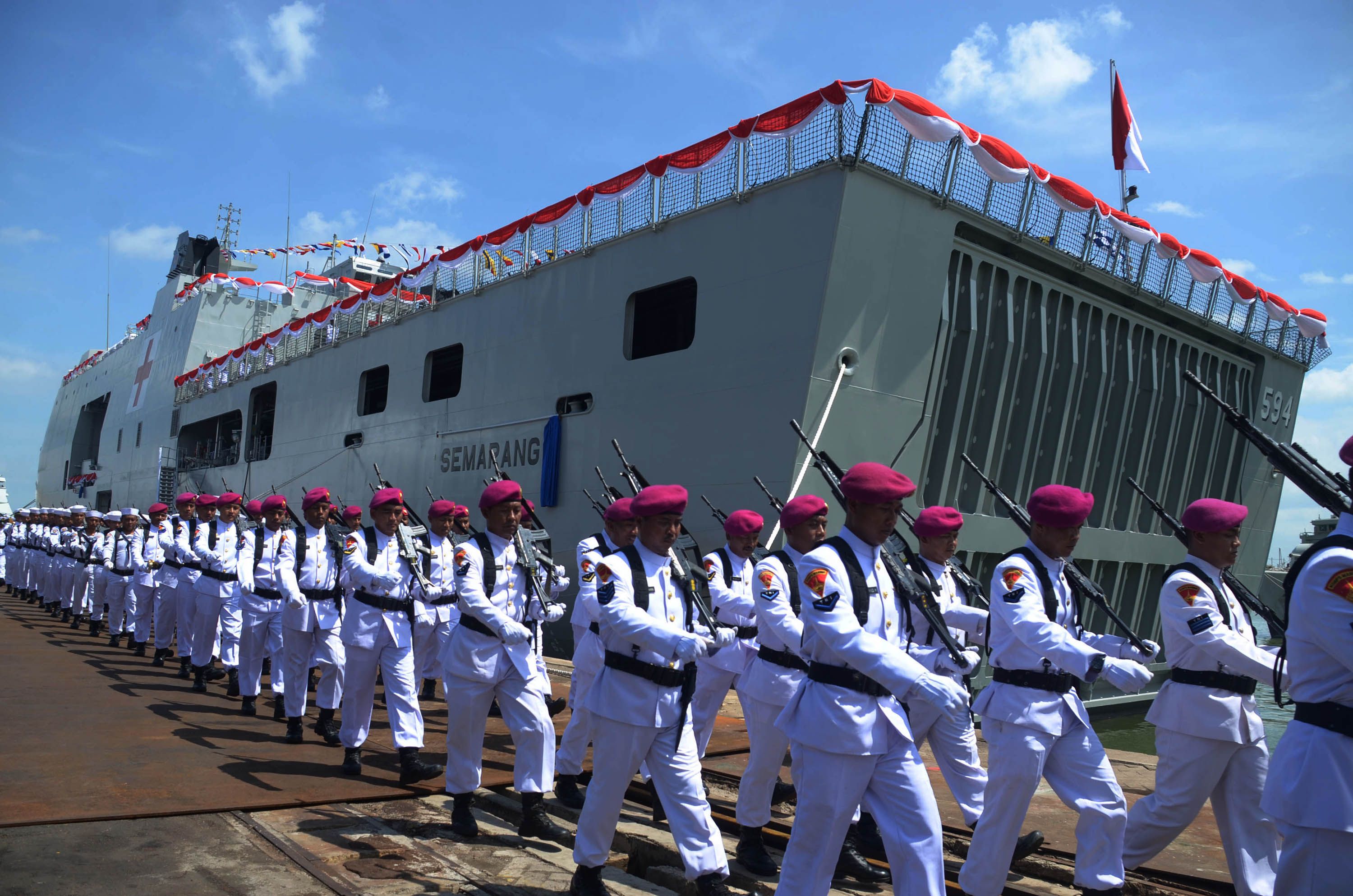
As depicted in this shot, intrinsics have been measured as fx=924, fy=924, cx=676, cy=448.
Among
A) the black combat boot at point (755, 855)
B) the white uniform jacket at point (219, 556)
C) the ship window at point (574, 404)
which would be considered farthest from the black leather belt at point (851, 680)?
the ship window at point (574, 404)

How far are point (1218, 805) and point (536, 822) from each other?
9.58 feet

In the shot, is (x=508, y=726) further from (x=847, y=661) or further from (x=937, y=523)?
(x=937, y=523)

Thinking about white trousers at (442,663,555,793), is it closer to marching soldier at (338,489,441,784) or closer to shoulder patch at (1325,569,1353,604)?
marching soldier at (338,489,441,784)

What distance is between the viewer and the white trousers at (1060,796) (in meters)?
3.28

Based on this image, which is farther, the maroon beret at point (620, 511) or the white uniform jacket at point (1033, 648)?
the maroon beret at point (620, 511)

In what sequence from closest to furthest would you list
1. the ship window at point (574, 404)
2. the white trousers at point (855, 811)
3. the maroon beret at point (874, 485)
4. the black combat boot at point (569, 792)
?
the white trousers at point (855, 811), the maroon beret at point (874, 485), the black combat boot at point (569, 792), the ship window at point (574, 404)

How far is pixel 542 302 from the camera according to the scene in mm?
13672

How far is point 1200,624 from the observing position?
3525 mm

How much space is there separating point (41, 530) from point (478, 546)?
18151 millimetres

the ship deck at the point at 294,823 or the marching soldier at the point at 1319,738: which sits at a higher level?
the marching soldier at the point at 1319,738

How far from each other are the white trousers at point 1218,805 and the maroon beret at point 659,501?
2.03 m

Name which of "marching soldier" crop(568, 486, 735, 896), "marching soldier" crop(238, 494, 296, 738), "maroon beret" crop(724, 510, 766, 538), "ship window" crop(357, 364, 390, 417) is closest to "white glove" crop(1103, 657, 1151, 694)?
"marching soldier" crop(568, 486, 735, 896)

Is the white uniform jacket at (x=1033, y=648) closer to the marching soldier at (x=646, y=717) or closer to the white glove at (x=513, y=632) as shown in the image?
the marching soldier at (x=646, y=717)

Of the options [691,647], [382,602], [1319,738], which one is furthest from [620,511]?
[1319,738]
